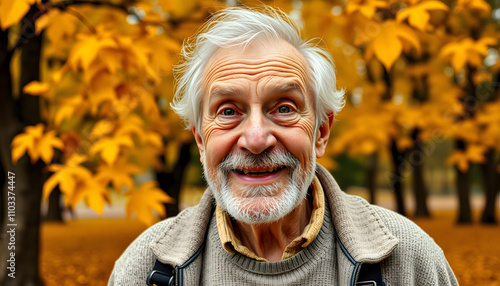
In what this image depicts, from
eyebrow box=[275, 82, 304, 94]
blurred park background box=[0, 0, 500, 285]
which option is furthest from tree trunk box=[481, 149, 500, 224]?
eyebrow box=[275, 82, 304, 94]

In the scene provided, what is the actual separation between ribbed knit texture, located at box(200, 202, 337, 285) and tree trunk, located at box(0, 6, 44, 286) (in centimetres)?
306

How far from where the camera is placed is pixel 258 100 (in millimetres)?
1919

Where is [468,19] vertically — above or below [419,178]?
above

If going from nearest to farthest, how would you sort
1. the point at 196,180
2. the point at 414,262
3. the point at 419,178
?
the point at 414,262 → the point at 419,178 → the point at 196,180

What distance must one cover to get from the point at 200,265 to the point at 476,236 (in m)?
10.3

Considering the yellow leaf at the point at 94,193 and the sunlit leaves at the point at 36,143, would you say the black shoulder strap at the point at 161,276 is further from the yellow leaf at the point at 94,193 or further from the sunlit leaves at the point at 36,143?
the sunlit leaves at the point at 36,143

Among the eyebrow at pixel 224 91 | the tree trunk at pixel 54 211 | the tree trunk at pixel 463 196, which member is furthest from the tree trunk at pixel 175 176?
the tree trunk at pixel 54 211

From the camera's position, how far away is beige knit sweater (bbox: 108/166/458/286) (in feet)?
6.04

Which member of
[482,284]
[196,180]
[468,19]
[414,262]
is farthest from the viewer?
[196,180]

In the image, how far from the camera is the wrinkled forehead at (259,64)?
77.6 inches

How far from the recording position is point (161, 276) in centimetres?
191

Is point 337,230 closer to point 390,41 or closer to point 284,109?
point 284,109

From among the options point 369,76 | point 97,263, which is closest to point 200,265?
point 97,263

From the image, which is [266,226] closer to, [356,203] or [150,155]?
[356,203]
